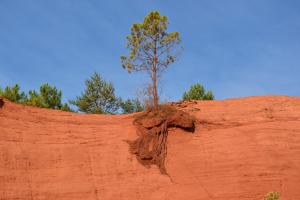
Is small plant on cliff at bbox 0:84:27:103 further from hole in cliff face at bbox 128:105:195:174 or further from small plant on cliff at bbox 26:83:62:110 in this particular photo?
hole in cliff face at bbox 128:105:195:174

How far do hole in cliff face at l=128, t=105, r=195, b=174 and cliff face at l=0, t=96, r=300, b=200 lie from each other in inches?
9.2

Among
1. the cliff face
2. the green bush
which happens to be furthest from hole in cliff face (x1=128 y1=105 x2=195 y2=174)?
the green bush

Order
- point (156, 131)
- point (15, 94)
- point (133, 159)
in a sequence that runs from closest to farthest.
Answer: point (133, 159), point (156, 131), point (15, 94)

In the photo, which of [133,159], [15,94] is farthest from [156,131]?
[15,94]

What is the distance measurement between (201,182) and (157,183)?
153cm

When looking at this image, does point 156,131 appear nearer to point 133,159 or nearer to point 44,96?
point 133,159

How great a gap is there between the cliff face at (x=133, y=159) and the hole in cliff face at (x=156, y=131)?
23 centimetres

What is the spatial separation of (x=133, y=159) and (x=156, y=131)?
1.63 meters

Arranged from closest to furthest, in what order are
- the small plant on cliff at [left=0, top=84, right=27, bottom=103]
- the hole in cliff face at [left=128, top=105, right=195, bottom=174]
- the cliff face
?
the cliff face, the hole in cliff face at [left=128, top=105, right=195, bottom=174], the small plant on cliff at [left=0, top=84, right=27, bottom=103]

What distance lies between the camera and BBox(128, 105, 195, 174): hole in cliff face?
16.8 meters

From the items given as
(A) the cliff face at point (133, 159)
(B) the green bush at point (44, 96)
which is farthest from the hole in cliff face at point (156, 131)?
(B) the green bush at point (44, 96)

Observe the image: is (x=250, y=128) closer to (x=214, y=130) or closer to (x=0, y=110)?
(x=214, y=130)

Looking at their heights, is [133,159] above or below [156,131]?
below

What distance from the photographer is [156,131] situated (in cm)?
1761
